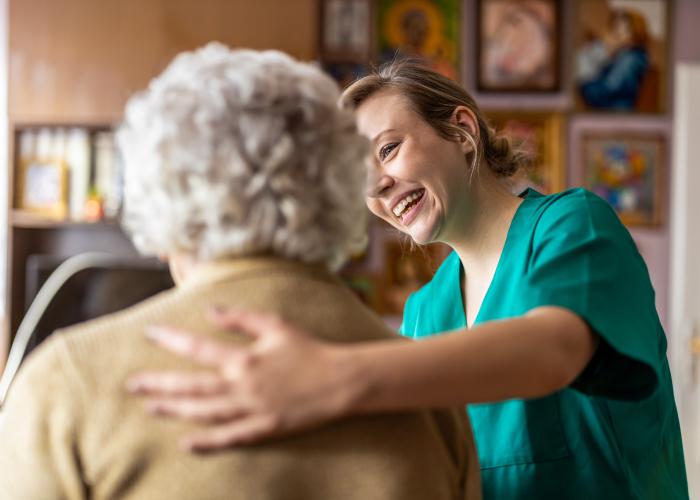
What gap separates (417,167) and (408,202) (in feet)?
0.26

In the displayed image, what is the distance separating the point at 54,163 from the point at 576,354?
3.44 meters

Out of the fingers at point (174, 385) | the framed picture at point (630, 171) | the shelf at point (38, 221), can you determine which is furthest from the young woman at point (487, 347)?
the framed picture at point (630, 171)

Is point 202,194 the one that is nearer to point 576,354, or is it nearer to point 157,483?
point 157,483

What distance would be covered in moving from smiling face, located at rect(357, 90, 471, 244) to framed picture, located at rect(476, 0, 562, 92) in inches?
108

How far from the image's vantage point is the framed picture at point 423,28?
4.12 m

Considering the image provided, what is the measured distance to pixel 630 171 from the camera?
13.8ft

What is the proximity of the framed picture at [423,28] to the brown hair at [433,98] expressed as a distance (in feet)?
8.61

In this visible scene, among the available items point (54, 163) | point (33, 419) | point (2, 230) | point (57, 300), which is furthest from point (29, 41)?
point (33, 419)

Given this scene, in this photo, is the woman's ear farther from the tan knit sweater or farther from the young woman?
the tan knit sweater

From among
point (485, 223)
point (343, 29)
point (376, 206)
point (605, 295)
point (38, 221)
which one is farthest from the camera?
point (343, 29)

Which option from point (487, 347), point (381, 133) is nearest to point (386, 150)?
point (381, 133)

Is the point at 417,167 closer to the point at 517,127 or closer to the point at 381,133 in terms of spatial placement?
the point at 381,133

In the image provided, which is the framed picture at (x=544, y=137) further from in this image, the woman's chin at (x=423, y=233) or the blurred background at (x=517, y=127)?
the woman's chin at (x=423, y=233)

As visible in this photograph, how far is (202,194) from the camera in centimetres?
80
